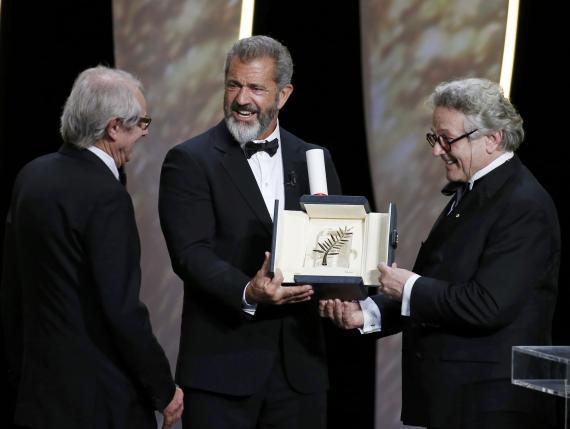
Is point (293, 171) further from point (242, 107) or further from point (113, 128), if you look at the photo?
point (113, 128)

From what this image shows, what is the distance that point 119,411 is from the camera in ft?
8.85

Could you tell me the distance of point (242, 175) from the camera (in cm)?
320

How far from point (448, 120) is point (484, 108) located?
4.4 inches

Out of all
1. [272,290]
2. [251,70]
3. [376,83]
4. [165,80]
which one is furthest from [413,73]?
[272,290]

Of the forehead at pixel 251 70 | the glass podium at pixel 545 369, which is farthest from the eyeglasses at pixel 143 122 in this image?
the glass podium at pixel 545 369

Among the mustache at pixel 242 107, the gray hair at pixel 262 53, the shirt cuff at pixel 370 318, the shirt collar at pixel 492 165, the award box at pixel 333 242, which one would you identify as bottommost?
the shirt cuff at pixel 370 318

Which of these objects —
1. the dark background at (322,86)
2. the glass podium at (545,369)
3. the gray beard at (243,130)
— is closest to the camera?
the glass podium at (545,369)

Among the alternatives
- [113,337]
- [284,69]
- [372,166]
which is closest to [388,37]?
[372,166]

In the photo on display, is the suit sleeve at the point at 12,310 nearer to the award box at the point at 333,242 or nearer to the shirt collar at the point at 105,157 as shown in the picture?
the shirt collar at the point at 105,157

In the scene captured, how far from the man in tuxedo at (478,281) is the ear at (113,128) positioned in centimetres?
84

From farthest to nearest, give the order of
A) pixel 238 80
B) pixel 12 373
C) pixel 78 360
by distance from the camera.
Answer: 1. pixel 238 80
2. pixel 12 373
3. pixel 78 360

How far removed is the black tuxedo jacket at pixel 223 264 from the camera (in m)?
3.14

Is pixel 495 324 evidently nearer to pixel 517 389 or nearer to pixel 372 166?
pixel 517 389

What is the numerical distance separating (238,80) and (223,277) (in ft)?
2.15
